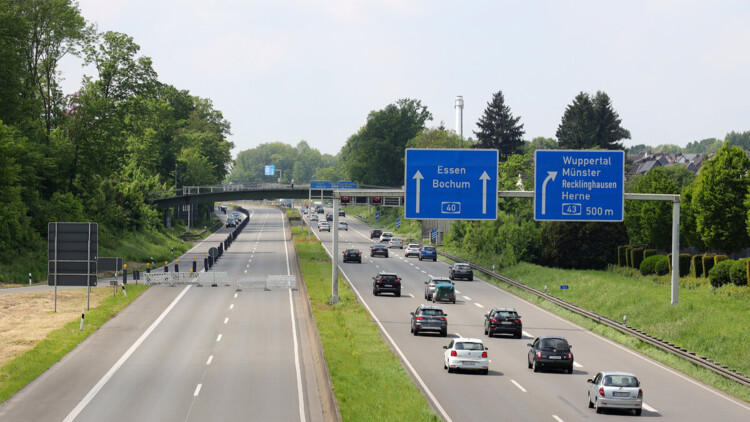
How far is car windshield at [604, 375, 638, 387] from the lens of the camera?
2417cm

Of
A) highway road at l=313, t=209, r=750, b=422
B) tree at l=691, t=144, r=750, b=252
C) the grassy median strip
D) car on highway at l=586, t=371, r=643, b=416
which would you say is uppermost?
tree at l=691, t=144, r=750, b=252

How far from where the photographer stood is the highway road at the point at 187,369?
2336cm

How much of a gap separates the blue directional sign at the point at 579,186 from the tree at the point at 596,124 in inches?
3638

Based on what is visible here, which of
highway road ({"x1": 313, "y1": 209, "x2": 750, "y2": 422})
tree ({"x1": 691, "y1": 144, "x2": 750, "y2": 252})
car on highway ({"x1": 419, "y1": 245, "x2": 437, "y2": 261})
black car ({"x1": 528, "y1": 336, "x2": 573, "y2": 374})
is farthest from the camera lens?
car on highway ({"x1": 419, "y1": 245, "x2": 437, "y2": 261})

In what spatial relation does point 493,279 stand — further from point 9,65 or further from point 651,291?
point 9,65

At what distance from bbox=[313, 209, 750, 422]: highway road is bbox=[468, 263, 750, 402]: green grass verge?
2.42 feet

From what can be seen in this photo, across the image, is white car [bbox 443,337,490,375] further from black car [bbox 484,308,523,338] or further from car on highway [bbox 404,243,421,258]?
car on highway [bbox 404,243,421,258]

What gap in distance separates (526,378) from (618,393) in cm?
629

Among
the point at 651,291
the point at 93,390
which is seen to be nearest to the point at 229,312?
the point at 93,390

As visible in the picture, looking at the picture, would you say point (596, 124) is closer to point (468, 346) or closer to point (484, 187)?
point (484, 187)

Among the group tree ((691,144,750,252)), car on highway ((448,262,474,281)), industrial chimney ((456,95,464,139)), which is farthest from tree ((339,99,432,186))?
tree ((691,144,750,252))

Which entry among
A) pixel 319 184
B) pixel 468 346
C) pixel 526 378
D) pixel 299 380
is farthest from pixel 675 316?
pixel 319 184

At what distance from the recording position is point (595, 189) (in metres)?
39.5

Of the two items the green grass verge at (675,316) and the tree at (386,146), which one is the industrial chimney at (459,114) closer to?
the tree at (386,146)
